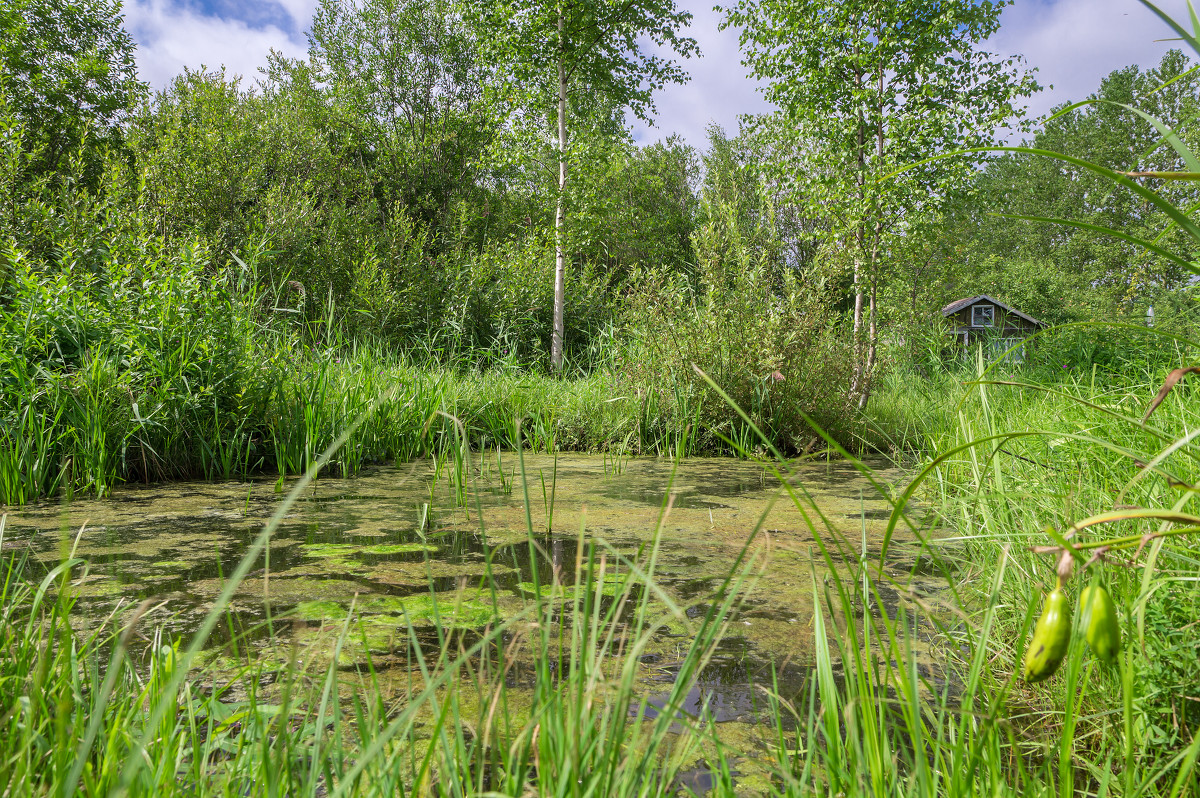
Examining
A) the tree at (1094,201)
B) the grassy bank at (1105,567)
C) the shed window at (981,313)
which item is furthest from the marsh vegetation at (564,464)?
the tree at (1094,201)

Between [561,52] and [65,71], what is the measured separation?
11.0 m

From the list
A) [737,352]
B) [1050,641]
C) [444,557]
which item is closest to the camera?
[1050,641]

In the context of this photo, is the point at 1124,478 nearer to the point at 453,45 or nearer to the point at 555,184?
the point at 555,184

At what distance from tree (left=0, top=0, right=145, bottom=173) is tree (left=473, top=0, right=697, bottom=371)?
300 inches

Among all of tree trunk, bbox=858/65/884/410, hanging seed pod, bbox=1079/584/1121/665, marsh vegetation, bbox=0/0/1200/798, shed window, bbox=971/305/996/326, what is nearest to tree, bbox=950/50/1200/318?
shed window, bbox=971/305/996/326

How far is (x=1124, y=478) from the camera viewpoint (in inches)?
69.2

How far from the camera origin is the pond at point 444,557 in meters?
1.52

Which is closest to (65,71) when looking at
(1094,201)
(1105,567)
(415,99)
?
(415,99)

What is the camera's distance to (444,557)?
2.35m

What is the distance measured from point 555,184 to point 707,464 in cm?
663

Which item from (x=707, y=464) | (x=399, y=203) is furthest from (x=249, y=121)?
(x=707, y=464)

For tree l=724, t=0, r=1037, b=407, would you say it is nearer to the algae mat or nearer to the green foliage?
the green foliage

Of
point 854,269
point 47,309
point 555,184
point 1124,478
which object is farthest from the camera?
point 555,184

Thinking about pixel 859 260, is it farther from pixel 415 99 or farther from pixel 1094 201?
pixel 1094 201
